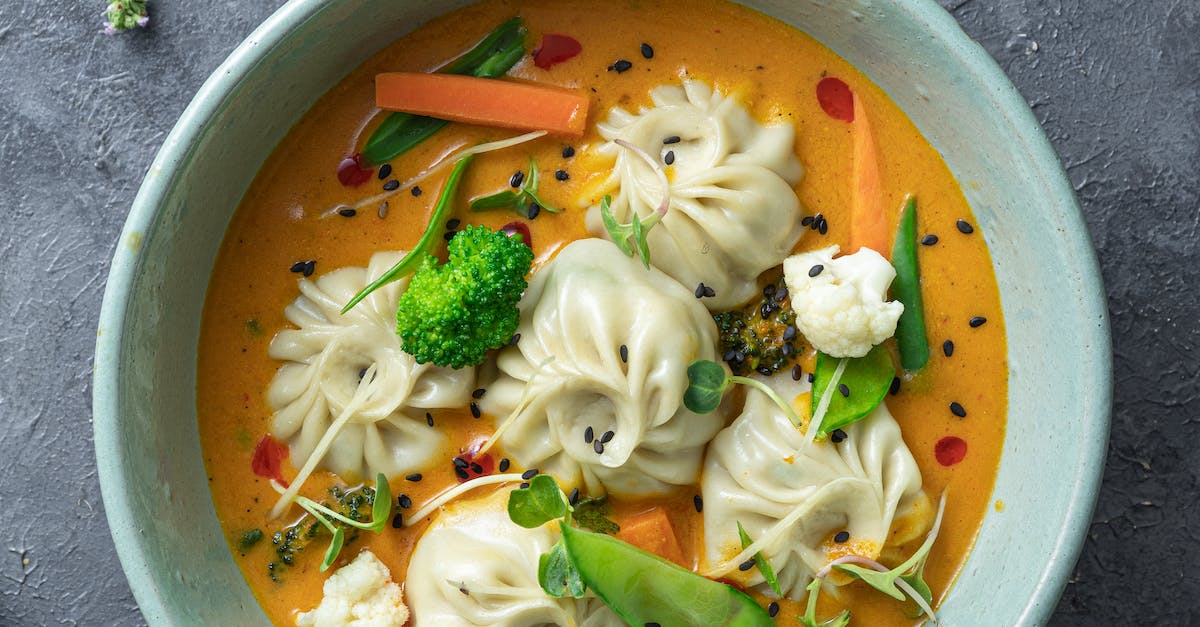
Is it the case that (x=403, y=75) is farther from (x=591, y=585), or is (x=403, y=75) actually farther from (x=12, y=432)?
(x=12, y=432)

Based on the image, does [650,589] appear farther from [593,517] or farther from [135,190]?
[135,190]

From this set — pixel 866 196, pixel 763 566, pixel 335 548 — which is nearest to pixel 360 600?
pixel 335 548

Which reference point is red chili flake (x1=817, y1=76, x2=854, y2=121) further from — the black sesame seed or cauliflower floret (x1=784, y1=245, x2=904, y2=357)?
the black sesame seed

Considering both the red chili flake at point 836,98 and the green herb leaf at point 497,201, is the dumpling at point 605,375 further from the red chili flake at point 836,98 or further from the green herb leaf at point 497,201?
the red chili flake at point 836,98

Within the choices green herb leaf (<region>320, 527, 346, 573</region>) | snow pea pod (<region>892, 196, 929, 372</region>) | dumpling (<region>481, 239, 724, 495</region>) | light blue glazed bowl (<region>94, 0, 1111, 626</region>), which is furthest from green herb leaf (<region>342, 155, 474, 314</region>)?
snow pea pod (<region>892, 196, 929, 372</region>)

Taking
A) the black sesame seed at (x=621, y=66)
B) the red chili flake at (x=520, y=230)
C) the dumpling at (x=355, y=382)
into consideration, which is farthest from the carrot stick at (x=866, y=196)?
the dumpling at (x=355, y=382)
